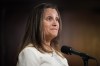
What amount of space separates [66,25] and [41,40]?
204 centimetres

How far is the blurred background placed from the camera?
12.6ft

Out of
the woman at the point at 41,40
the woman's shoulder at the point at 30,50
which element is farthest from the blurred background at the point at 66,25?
the woman's shoulder at the point at 30,50

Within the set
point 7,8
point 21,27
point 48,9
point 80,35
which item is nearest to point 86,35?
point 80,35

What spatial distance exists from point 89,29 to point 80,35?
155 mm

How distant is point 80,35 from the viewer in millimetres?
3902

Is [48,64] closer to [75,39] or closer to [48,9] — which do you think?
[48,9]

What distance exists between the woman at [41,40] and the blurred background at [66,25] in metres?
1.85

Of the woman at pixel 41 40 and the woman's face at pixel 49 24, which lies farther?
the woman's face at pixel 49 24

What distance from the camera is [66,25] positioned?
3883 mm

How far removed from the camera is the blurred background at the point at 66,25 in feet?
12.6

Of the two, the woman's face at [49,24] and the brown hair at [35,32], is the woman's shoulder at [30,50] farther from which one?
the woman's face at [49,24]

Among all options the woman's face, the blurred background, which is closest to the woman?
the woman's face

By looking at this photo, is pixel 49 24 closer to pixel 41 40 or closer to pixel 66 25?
pixel 41 40

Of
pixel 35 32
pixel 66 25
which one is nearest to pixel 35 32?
pixel 35 32
